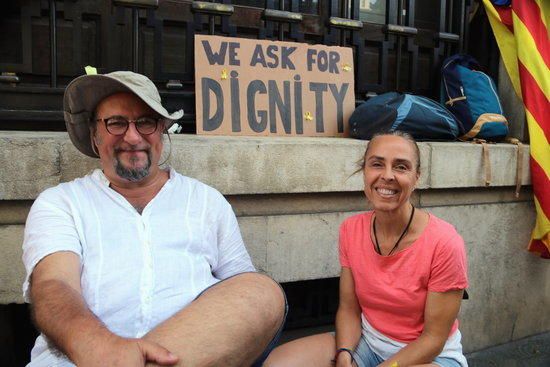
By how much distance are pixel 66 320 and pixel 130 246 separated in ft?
1.44

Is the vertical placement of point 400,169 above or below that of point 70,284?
above

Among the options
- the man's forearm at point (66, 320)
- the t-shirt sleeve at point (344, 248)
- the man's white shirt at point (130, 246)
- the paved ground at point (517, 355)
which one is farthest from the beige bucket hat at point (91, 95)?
the paved ground at point (517, 355)

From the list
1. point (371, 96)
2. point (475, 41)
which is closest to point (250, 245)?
point (371, 96)

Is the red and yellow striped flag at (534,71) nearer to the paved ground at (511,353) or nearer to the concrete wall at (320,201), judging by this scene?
the concrete wall at (320,201)

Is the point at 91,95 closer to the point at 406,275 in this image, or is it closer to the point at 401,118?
the point at 406,275

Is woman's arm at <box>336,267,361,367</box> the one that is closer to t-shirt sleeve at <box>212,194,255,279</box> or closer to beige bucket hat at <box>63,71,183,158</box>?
t-shirt sleeve at <box>212,194,255,279</box>

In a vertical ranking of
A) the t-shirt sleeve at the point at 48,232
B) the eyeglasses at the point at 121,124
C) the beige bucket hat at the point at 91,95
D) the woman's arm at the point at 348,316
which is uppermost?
the beige bucket hat at the point at 91,95

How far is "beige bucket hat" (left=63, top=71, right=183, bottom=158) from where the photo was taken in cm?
223

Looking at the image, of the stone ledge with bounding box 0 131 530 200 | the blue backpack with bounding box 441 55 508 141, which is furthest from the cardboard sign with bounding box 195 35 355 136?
the blue backpack with bounding box 441 55 508 141

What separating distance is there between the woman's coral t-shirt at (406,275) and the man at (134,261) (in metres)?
0.45

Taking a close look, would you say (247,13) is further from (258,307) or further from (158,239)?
(258,307)

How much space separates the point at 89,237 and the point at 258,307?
71 centimetres

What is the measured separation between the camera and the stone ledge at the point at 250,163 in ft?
8.48

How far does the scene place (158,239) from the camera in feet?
7.32
